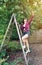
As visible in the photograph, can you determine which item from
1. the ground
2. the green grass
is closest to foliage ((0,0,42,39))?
the green grass

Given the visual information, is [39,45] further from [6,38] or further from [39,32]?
[6,38]

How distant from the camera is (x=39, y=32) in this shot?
1249 centimetres

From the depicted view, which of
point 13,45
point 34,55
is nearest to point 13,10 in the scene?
point 13,45

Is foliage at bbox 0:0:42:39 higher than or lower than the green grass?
higher

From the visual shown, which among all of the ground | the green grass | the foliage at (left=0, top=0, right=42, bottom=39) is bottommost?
the ground

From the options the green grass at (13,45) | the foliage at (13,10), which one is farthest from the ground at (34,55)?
the foliage at (13,10)

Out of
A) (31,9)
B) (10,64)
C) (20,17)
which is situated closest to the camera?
(10,64)

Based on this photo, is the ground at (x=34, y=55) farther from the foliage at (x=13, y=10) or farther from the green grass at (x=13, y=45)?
the foliage at (x=13, y=10)

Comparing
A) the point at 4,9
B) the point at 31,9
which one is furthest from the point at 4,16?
the point at 31,9

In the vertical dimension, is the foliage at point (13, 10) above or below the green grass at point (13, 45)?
above

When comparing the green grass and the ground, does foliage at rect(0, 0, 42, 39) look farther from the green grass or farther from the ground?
the ground

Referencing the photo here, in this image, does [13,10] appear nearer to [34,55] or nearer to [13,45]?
[13,45]

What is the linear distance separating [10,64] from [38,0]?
2944 millimetres

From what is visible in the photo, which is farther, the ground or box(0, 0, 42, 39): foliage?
box(0, 0, 42, 39): foliage
